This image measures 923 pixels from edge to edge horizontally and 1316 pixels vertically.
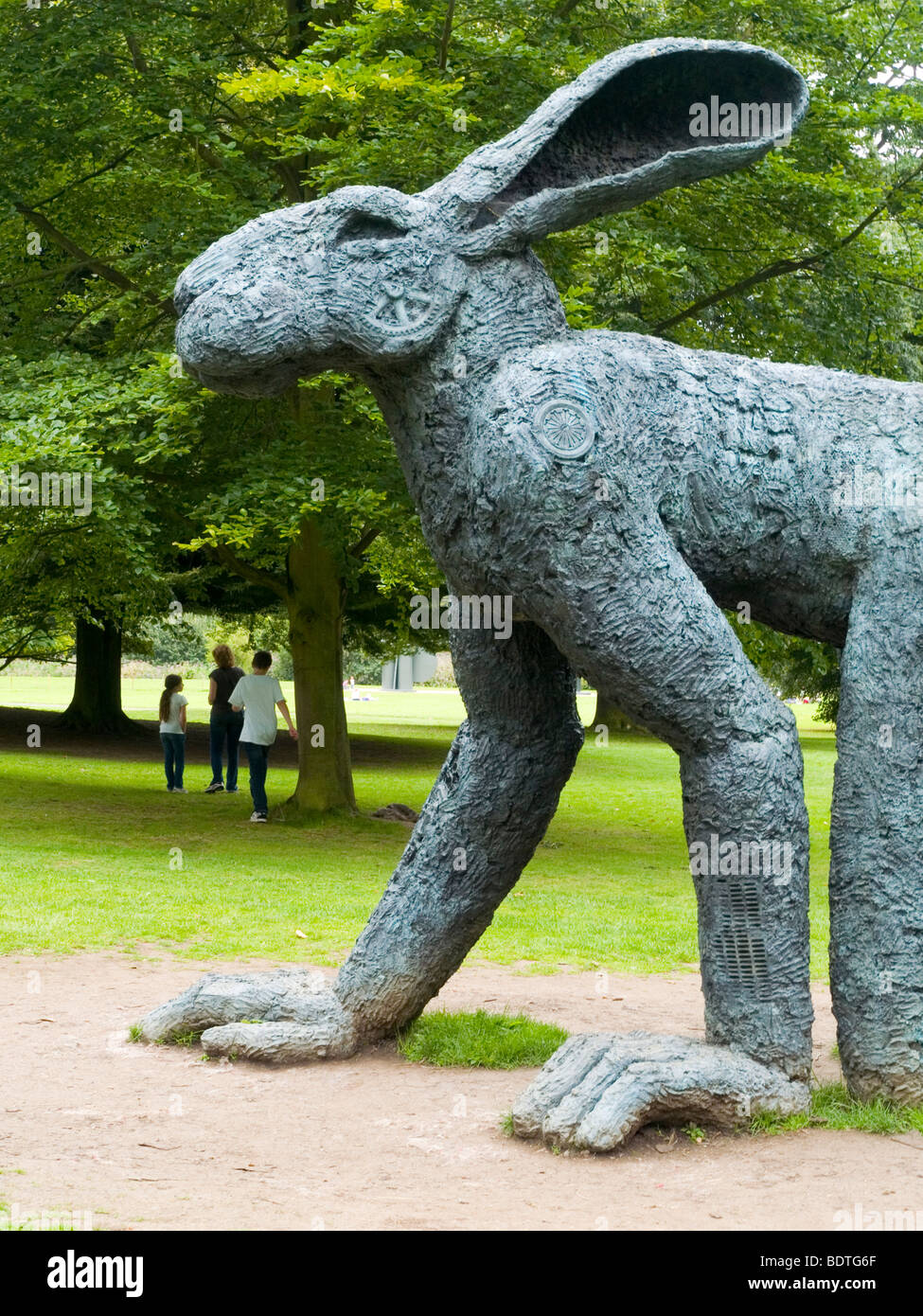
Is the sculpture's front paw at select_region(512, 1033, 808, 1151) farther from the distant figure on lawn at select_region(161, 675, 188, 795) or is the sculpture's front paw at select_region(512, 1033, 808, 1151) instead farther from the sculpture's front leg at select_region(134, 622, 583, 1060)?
the distant figure on lawn at select_region(161, 675, 188, 795)

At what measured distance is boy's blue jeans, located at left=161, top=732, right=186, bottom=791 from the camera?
18391 millimetres

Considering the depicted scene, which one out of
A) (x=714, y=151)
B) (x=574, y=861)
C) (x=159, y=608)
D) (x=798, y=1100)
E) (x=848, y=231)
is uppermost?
(x=848, y=231)

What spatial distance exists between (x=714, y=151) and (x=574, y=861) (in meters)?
10.0

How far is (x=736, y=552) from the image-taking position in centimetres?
489

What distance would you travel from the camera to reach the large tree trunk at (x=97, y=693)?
2658 centimetres

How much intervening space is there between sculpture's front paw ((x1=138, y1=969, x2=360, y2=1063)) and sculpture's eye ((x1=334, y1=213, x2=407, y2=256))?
281 cm

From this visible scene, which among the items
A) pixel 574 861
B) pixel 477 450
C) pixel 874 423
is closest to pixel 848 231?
pixel 574 861

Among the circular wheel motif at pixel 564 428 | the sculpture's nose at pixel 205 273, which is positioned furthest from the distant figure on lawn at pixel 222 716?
the circular wheel motif at pixel 564 428

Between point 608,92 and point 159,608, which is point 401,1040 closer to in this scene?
point 608,92

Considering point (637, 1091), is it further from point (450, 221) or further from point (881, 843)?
point (450, 221)

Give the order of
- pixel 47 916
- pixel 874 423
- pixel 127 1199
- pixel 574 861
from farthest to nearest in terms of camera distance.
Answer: pixel 574 861
pixel 47 916
pixel 874 423
pixel 127 1199

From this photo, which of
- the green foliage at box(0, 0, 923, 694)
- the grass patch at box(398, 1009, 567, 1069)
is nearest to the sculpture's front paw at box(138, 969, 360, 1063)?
the grass patch at box(398, 1009, 567, 1069)

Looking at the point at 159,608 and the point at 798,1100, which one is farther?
the point at 159,608

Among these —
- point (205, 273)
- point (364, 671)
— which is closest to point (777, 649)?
point (205, 273)
